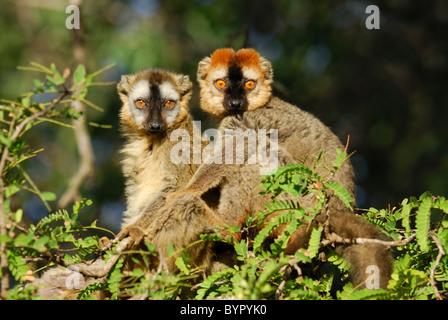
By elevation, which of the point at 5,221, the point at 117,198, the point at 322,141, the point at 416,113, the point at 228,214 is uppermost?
the point at 416,113

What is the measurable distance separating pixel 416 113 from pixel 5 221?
1121 centimetres

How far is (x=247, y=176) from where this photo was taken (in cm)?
550

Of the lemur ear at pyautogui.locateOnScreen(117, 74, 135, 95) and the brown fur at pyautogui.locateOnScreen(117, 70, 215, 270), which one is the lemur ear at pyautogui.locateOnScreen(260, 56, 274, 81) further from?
the lemur ear at pyautogui.locateOnScreen(117, 74, 135, 95)

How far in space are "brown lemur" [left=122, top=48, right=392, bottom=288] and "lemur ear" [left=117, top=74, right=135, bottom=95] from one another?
2.84 feet

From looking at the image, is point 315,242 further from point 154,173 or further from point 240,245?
point 154,173

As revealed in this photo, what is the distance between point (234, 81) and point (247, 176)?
1.56m

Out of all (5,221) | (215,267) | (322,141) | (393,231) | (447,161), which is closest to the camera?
(5,221)

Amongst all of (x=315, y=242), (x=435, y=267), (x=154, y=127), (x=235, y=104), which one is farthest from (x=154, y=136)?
(x=435, y=267)

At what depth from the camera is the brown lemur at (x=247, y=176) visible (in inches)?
176

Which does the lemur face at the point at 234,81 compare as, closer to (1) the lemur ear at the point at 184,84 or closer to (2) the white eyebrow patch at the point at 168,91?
(1) the lemur ear at the point at 184,84

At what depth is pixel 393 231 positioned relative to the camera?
15.1 feet

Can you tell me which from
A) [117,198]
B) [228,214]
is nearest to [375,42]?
[117,198]

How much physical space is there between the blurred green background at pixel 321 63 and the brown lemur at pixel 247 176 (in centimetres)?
468
